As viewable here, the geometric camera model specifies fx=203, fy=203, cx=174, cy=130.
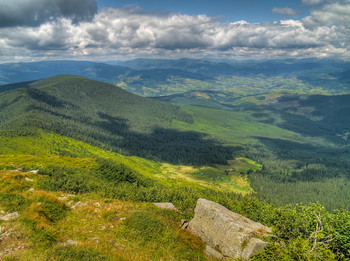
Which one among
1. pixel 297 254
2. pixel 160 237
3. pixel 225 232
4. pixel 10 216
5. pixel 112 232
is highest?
pixel 297 254

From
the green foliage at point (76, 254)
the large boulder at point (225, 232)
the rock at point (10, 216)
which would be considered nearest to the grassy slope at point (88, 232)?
the green foliage at point (76, 254)

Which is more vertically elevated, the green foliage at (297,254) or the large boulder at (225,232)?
the green foliage at (297,254)

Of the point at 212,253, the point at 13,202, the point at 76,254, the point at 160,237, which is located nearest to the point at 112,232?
the point at 160,237

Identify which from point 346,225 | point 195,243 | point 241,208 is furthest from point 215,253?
point 241,208

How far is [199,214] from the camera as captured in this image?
42.7 meters

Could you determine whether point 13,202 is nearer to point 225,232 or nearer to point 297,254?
point 225,232

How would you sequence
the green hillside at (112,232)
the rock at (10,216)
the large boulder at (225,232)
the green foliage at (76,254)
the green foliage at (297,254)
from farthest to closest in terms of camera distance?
→ the large boulder at (225,232) < the rock at (10,216) < the green hillside at (112,232) < the green foliage at (76,254) < the green foliage at (297,254)

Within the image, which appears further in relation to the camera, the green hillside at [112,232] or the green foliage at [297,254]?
the green hillside at [112,232]

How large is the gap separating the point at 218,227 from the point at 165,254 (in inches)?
456

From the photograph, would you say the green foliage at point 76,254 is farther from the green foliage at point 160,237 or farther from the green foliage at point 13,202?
the green foliage at point 13,202

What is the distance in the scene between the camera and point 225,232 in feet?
121

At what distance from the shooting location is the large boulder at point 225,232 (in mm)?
32956

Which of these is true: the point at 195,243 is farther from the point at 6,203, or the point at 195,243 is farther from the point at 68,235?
the point at 6,203

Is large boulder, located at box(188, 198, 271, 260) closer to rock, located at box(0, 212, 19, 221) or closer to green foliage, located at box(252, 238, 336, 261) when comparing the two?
green foliage, located at box(252, 238, 336, 261)
